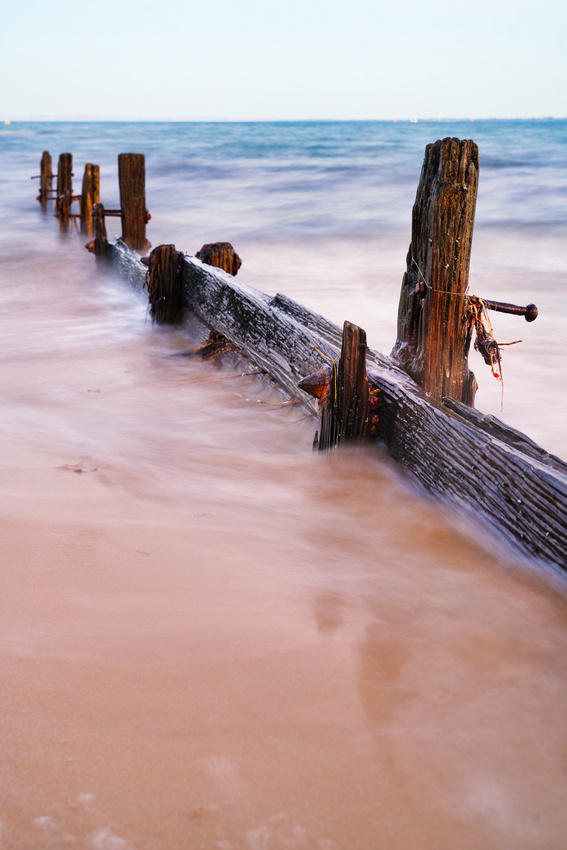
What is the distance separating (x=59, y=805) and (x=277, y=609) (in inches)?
31.6

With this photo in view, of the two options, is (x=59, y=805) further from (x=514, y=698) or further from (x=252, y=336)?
(x=252, y=336)

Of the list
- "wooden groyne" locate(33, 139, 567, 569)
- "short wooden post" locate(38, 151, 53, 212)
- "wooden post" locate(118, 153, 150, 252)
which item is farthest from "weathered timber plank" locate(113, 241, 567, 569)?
"short wooden post" locate(38, 151, 53, 212)

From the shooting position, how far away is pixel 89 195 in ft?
39.5

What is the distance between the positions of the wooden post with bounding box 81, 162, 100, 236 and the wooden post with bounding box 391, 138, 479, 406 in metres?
10.0

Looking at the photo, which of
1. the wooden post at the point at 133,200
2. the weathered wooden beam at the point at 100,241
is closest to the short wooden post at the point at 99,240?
the weathered wooden beam at the point at 100,241

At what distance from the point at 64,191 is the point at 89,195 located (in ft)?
5.78

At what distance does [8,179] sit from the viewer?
2388 centimetres

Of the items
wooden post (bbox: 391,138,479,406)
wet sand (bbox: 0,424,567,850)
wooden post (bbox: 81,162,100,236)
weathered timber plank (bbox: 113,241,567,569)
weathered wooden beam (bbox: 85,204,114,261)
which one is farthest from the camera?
wooden post (bbox: 81,162,100,236)

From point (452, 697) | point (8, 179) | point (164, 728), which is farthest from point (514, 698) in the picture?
point (8, 179)

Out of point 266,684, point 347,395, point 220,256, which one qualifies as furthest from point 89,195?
point 266,684

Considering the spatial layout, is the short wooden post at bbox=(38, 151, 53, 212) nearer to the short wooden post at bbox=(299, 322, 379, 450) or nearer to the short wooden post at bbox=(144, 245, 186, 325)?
the short wooden post at bbox=(144, 245, 186, 325)

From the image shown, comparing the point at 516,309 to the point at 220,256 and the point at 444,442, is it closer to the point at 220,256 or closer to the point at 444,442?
the point at 444,442

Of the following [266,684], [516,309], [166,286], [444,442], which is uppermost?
[516,309]

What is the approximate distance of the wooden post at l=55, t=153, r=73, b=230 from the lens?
12625 millimetres
